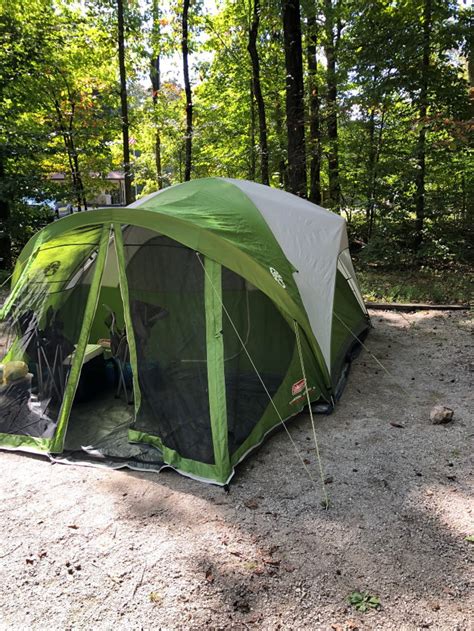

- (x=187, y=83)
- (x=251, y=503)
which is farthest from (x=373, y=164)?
(x=251, y=503)

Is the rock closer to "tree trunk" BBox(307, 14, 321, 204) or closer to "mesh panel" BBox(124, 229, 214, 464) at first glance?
"mesh panel" BBox(124, 229, 214, 464)

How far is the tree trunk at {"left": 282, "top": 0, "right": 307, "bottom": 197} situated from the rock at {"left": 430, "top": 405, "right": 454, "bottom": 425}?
595cm

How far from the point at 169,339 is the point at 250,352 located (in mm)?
652

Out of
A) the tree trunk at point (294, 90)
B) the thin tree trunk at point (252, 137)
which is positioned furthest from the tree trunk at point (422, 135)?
the thin tree trunk at point (252, 137)

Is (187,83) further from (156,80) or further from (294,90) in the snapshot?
(156,80)

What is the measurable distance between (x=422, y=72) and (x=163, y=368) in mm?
8928

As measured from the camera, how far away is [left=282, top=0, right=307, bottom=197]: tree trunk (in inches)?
330

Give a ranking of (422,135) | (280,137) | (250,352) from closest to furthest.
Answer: (250,352) → (422,135) → (280,137)

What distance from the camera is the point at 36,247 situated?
3914mm

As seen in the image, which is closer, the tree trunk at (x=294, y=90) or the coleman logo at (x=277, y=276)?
the coleman logo at (x=277, y=276)

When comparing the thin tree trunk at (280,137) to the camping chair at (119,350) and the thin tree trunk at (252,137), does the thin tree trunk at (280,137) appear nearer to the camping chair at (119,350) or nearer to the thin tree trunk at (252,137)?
the thin tree trunk at (252,137)

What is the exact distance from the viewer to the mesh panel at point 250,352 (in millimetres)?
3299

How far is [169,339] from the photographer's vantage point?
3.45 metres

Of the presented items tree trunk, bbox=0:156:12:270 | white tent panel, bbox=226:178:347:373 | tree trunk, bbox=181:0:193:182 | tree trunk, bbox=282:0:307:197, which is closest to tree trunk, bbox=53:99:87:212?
tree trunk, bbox=0:156:12:270
